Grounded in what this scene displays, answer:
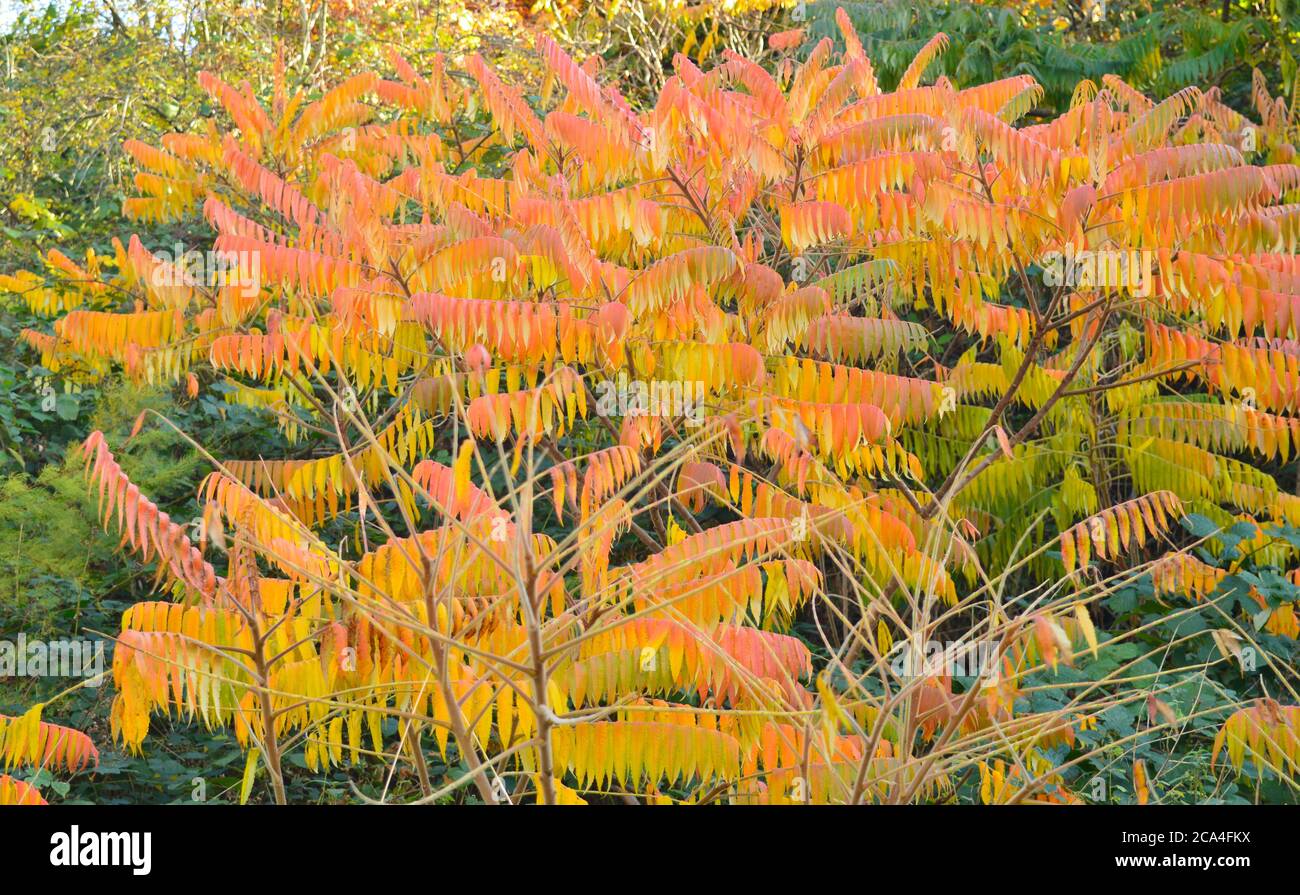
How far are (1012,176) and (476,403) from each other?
2.31 meters

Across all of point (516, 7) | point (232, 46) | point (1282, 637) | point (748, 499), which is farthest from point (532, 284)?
point (516, 7)

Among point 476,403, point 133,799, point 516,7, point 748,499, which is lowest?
point 133,799

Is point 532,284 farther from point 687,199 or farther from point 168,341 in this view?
point 168,341

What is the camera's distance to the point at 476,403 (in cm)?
480

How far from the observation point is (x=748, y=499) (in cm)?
470

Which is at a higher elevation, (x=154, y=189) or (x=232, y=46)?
(x=232, y=46)

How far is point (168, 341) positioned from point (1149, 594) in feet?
16.2

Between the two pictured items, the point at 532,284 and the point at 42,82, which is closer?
the point at 532,284

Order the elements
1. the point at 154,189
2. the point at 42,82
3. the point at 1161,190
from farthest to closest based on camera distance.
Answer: the point at 42,82, the point at 154,189, the point at 1161,190

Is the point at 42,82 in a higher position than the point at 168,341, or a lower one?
higher

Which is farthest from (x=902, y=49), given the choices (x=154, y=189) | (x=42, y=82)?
(x=42, y=82)

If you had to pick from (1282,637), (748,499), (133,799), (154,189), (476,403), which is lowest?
(133,799)

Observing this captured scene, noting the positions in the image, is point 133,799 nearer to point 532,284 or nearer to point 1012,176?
point 532,284

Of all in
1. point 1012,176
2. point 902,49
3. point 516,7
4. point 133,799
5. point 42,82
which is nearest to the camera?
point 1012,176
